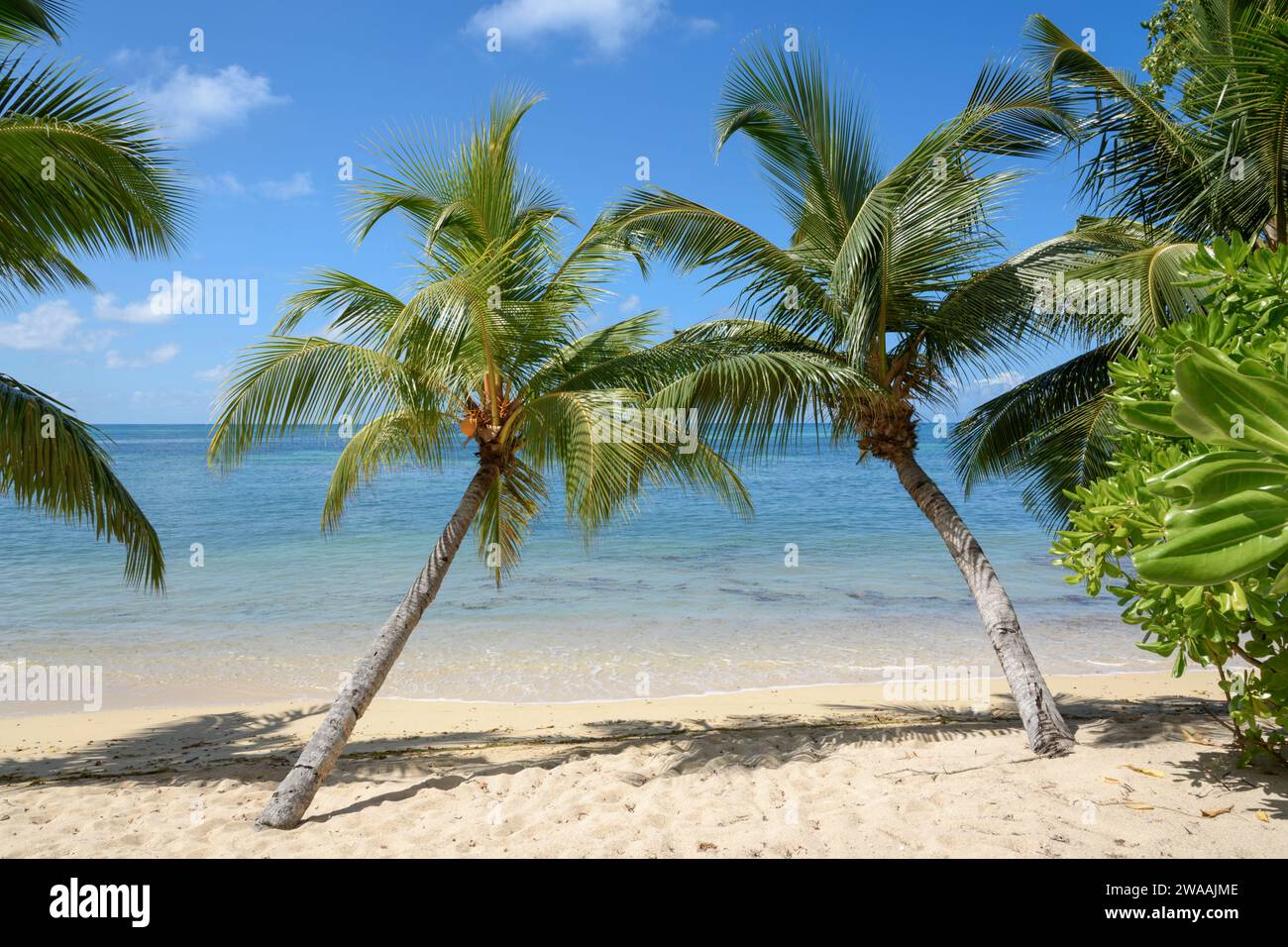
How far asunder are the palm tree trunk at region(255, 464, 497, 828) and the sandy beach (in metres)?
0.21

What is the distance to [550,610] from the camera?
14.2 meters

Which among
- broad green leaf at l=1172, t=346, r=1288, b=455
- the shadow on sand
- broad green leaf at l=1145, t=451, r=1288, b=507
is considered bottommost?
the shadow on sand

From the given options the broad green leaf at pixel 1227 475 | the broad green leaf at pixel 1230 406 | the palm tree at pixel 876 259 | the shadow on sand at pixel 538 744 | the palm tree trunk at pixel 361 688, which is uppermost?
the palm tree at pixel 876 259

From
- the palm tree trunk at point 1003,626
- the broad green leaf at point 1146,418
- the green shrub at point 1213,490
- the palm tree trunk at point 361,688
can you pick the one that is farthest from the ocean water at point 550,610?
the broad green leaf at point 1146,418

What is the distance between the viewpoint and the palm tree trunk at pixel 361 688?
5.46m

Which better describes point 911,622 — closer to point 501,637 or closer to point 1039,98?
point 501,637

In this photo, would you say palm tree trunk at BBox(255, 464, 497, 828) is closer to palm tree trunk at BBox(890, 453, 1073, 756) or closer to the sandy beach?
the sandy beach

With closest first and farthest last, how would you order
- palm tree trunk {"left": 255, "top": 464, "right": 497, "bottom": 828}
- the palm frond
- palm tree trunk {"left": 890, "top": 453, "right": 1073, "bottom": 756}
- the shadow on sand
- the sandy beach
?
the sandy beach → palm tree trunk {"left": 255, "top": 464, "right": 497, "bottom": 828} → the palm frond → palm tree trunk {"left": 890, "top": 453, "right": 1073, "bottom": 756} → the shadow on sand

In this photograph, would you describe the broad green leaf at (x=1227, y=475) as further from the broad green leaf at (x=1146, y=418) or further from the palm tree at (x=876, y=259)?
the palm tree at (x=876, y=259)

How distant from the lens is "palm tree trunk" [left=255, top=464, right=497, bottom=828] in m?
5.46

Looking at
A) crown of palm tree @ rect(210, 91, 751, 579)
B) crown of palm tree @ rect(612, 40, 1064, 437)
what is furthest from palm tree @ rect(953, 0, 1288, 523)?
crown of palm tree @ rect(210, 91, 751, 579)

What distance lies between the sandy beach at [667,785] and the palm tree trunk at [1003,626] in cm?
21
